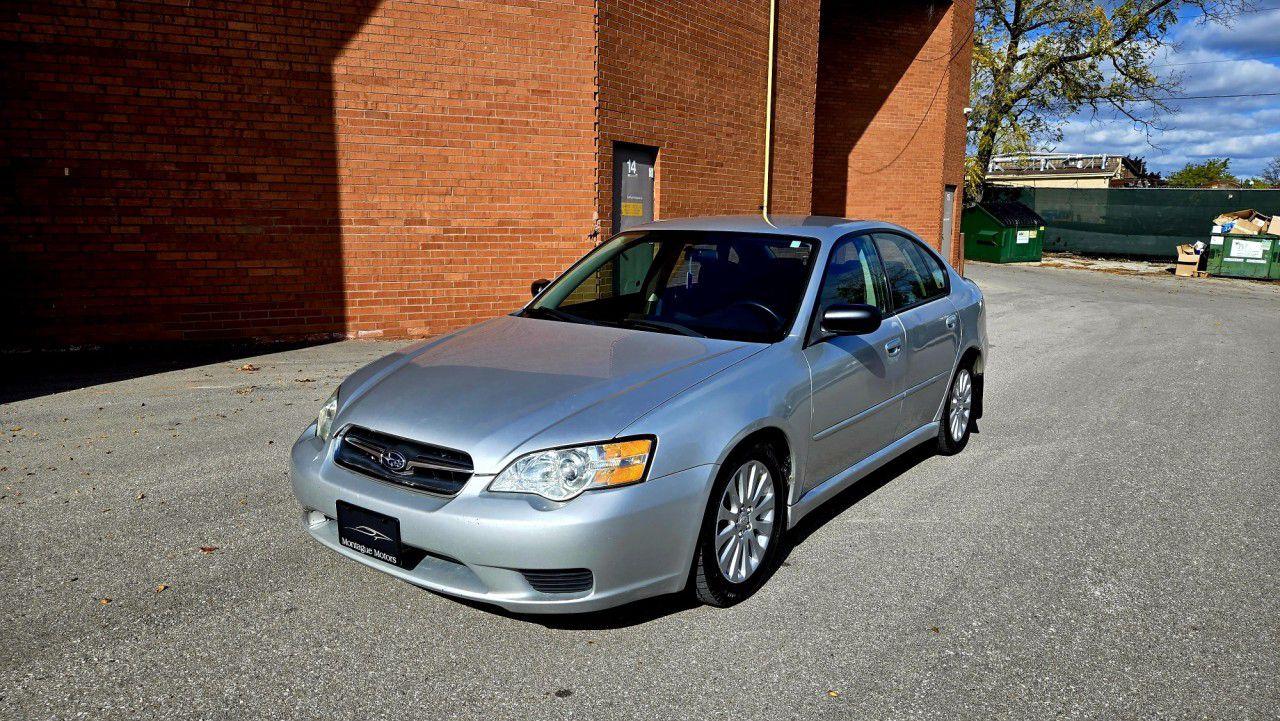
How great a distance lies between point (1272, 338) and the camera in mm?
12148

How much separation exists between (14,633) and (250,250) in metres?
6.34

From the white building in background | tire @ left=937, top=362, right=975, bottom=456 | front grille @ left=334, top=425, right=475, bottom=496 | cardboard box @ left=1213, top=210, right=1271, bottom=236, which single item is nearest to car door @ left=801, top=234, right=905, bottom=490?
tire @ left=937, top=362, right=975, bottom=456

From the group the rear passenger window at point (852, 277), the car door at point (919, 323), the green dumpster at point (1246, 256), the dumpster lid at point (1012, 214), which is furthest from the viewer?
the dumpster lid at point (1012, 214)

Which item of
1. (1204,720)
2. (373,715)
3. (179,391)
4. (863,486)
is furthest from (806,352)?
(179,391)

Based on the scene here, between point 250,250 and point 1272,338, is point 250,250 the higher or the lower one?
the higher one

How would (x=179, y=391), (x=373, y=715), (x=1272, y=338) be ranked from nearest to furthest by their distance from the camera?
(x=373, y=715) < (x=179, y=391) < (x=1272, y=338)

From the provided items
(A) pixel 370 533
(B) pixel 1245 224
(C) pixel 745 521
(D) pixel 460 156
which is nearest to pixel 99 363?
(D) pixel 460 156

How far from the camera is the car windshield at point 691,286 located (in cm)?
407

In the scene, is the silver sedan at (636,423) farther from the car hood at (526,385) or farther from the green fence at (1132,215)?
the green fence at (1132,215)

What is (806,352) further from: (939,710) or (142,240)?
(142,240)

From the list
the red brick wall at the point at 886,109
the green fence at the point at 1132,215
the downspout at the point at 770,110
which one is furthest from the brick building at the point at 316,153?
the green fence at the point at 1132,215

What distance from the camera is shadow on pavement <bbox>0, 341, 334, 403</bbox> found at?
7145 mm

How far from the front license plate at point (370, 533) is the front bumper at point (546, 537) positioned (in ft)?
0.12

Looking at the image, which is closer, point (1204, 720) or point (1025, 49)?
point (1204, 720)
